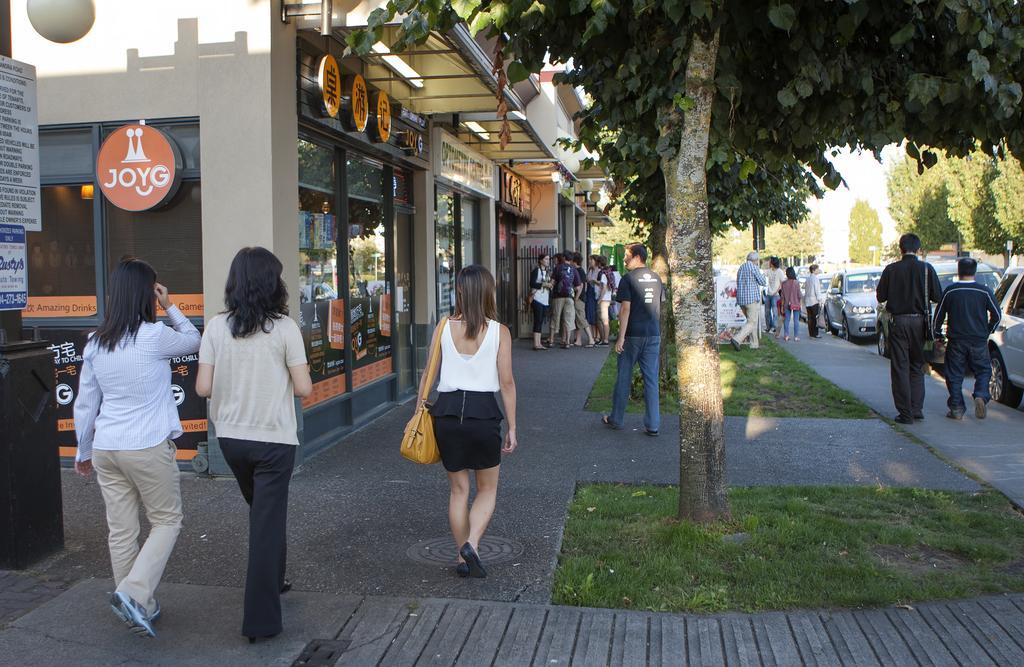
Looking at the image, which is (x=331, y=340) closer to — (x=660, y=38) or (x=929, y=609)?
(x=660, y=38)

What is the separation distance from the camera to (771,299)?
22656 mm

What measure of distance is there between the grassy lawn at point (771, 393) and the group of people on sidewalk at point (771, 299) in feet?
5.63

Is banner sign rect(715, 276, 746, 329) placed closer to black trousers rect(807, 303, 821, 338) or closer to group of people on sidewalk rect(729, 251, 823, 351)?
group of people on sidewalk rect(729, 251, 823, 351)

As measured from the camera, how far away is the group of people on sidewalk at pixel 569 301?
17609 mm

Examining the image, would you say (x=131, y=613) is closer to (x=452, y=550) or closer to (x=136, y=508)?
(x=136, y=508)

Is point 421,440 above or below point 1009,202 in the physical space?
below

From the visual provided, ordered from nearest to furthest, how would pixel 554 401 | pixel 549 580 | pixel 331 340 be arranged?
pixel 549 580, pixel 331 340, pixel 554 401

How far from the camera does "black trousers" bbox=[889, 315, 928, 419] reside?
31.9 feet

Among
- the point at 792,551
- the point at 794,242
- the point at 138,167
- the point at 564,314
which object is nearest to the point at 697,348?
the point at 792,551

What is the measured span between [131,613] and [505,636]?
5.60 ft

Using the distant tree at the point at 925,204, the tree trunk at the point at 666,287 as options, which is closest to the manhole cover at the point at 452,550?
the tree trunk at the point at 666,287

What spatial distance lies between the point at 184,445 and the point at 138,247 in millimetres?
1674

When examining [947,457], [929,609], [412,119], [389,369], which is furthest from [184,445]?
[947,457]

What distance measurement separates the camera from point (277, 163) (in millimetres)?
7168
